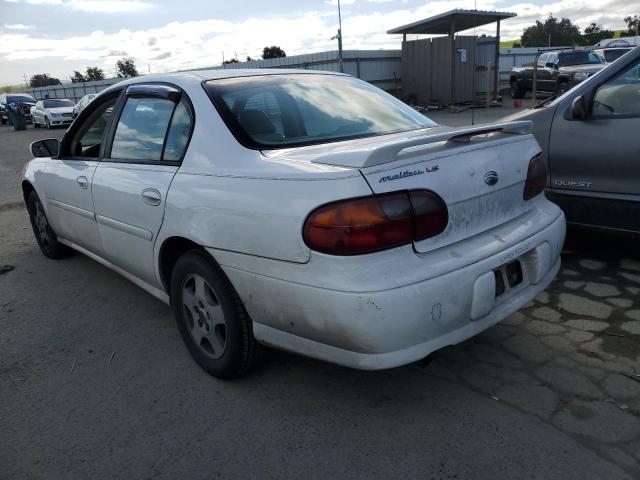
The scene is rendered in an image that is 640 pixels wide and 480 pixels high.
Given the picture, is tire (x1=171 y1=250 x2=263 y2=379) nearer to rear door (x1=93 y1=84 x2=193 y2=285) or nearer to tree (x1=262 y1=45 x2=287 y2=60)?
rear door (x1=93 y1=84 x2=193 y2=285)

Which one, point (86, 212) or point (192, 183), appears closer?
point (192, 183)

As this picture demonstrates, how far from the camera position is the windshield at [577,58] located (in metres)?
19.3

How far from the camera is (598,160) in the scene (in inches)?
147

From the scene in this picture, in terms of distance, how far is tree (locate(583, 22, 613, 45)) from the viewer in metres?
75.8

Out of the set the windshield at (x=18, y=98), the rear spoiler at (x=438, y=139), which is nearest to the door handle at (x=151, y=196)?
the rear spoiler at (x=438, y=139)

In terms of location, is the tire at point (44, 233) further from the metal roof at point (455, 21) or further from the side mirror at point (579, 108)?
the metal roof at point (455, 21)

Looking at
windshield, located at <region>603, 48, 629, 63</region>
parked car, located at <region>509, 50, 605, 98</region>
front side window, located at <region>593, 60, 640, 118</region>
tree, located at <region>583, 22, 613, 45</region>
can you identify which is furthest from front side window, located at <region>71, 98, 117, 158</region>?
tree, located at <region>583, 22, 613, 45</region>

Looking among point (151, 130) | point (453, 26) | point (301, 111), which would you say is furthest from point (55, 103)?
point (301, 111)

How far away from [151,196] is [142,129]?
583 millimetres

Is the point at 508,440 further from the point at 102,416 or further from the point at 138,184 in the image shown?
the point at 138,184

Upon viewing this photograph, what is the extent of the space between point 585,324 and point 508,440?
126 centimetres

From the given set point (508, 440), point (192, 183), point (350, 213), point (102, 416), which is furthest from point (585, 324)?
point (102, 416)

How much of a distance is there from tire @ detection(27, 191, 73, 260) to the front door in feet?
1.49

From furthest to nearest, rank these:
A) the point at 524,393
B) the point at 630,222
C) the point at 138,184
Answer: the point at 630,222
the point at 138,184
the point at 524,393
